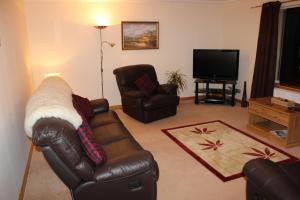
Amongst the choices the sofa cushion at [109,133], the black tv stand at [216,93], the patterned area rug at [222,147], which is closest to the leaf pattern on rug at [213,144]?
the patterned area rug at [222,147]

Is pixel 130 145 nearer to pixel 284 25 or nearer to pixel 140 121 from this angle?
pixel 140 121

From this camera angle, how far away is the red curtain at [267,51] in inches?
182

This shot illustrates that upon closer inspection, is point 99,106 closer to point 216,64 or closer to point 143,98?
point 143,98

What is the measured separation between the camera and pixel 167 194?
250cm

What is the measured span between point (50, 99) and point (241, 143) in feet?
8.92

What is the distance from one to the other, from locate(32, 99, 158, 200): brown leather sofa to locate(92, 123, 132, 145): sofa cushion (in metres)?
0.36

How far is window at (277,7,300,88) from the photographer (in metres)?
4.61

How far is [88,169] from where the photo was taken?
1856 mm

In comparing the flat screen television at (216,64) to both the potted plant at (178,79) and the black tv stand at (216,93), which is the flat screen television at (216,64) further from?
the potted plant at (178,79)

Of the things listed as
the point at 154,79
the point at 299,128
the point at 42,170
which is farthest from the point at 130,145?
the point at 154,79

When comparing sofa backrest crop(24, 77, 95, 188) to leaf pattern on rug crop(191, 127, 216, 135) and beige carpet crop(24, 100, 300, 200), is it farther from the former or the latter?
leaf pattern on rug crop(191, 127, 216, 135)

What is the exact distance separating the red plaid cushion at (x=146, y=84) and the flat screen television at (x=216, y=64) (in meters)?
1.33

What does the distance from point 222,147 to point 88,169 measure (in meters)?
2.20

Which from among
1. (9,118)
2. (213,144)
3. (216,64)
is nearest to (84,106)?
(9,118)
